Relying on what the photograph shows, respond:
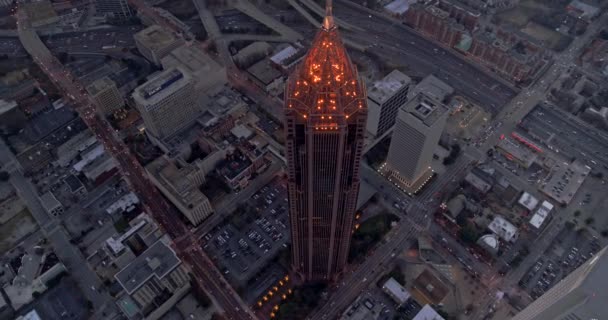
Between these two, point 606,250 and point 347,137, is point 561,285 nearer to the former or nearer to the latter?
point 606,250

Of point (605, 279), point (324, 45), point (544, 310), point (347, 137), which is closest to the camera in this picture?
point (605, 279)

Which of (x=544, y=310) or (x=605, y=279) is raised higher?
(x=605, y=279)

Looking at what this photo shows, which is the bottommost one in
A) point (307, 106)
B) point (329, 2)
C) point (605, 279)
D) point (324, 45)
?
point (605, 279)

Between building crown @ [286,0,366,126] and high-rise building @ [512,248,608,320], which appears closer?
high-rise building @ [512,248,608,320]

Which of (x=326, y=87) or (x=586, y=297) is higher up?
(x=326, y=87)

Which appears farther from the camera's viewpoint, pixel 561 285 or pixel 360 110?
pixel 360 110

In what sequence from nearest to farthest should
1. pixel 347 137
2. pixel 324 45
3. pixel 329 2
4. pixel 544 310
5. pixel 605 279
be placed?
pixel 605 279 < pixel 544 310 < pixel 329 2 < pixel 324 45 < pixel 347 137

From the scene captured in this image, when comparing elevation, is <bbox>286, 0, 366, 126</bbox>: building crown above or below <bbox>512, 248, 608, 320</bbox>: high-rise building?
above

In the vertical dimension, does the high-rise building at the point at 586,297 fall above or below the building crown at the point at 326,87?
below

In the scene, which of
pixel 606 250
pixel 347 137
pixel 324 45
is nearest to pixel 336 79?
pixel 324 45

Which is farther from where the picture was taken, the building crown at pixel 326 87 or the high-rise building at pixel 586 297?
the building crown at pixel 326 87

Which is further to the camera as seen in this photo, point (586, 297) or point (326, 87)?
point (326, 87)
